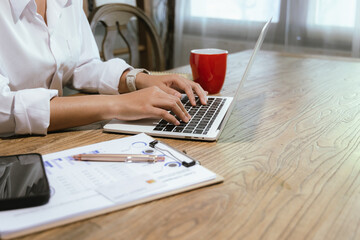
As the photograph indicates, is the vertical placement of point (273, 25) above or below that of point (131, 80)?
above

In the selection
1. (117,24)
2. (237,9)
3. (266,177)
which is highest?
(237,9)

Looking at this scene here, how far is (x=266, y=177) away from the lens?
63 cm

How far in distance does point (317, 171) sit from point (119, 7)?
135cm

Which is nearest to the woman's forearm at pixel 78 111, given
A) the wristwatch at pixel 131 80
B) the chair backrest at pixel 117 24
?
the wristwatch at pixel 131 80

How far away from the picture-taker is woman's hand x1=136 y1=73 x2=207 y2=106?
98cm

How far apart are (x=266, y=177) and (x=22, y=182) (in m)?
0.36

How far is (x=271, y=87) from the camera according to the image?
1.23 meters

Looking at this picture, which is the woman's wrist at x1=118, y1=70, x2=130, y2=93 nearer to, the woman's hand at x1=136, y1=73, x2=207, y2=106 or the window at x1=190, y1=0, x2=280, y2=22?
the woman's hand at x1=136, y1=73, x2=207, y2=106

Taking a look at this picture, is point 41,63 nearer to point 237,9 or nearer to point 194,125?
point 194,125

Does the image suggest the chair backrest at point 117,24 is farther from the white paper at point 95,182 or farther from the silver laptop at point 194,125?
the white paper at point 95,182

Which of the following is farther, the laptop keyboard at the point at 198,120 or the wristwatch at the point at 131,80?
the wristwatch at the point at 131,80

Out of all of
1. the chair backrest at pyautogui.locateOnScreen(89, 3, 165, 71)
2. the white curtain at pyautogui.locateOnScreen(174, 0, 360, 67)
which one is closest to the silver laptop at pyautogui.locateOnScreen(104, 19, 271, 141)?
the chair backrest at pyautogui.locateOnScreen(89, 3, 165, 71)

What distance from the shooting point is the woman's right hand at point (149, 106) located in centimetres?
84

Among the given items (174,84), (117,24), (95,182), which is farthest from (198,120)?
(117,24)
